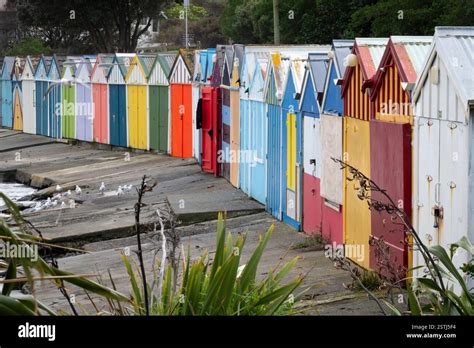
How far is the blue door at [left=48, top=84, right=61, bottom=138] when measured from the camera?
3928 cm

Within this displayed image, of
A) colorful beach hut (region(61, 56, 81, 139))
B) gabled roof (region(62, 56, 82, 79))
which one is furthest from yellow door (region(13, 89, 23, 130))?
gabled roof (region(62, 56, 82, 79))

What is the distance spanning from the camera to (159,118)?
3088 cm

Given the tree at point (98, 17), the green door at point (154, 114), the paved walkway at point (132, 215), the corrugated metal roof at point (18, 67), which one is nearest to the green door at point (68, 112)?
the paved walkway at point (132, 215)

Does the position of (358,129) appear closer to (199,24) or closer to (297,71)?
(297,71)

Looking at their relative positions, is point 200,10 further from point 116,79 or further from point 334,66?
point 334,66

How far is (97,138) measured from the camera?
35.8 metres

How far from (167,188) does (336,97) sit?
10.4m

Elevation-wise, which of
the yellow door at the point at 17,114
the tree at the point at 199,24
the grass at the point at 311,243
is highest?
the tree at the point at 199,24

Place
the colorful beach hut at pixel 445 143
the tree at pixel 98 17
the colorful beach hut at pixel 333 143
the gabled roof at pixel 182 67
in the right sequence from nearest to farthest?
the colorful beach hut at pixel 445 143 < the colorful beach hut at pixel 333 143 < the gabled roof at pixel 182 67 < the tree at pixel 98 17

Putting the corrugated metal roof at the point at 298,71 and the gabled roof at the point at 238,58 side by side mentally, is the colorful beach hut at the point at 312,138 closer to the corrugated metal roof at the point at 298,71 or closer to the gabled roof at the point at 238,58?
the corrugated metal roof at the point at 298,71

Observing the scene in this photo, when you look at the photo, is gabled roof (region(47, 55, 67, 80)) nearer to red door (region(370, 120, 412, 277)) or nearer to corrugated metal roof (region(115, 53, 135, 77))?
corrugated metal roof (region(115, 53, 135, 77))

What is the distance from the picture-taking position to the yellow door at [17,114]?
44.0m

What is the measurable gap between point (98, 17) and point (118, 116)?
68.5ft

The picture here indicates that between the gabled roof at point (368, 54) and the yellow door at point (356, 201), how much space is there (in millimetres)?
597
